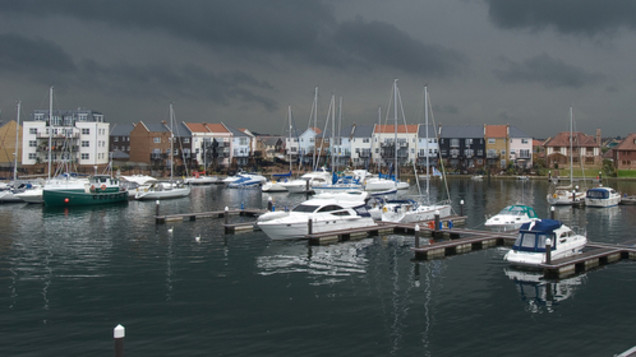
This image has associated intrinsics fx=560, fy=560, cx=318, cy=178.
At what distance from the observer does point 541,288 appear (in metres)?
29.0

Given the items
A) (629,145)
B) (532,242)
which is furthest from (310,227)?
(629,145)

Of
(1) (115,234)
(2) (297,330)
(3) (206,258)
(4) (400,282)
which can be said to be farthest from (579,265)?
(1) (115,234)

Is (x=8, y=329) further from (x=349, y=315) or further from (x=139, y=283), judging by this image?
(x=349, y=315)

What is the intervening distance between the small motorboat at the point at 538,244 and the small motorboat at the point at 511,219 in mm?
12085

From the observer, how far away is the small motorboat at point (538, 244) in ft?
106

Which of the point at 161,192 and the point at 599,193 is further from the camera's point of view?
the point at 161,192

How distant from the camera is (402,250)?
39.6 m

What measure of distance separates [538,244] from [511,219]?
1464 cm

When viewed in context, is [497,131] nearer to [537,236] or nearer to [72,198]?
[72,198]

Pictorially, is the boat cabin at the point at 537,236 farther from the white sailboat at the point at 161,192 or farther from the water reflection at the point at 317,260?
the white sailboat at the point at 161,192

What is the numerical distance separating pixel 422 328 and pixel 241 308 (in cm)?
803

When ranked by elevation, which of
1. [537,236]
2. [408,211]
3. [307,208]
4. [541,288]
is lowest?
[541,288]

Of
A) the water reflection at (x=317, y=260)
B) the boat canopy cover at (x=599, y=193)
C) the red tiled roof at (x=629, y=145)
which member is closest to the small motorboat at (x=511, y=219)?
the water reflection at (x=317, y=260)

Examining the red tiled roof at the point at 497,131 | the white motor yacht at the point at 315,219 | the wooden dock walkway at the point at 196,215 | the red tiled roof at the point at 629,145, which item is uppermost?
the red tiled roof at the point at 497,131
